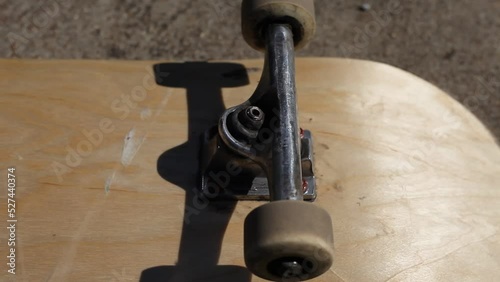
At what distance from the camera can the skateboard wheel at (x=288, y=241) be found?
2.48ft

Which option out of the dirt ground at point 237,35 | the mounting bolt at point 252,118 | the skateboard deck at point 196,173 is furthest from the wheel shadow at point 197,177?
the dirt ground at point 237,35

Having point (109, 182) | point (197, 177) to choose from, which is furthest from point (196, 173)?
point (109, 182)

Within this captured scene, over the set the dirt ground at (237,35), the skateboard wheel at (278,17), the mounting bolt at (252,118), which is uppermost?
the skateboard wheel at (278,17)

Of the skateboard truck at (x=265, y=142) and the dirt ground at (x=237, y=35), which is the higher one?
the skateboard truck at (x=265, y=142)

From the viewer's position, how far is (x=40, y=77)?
106 cm

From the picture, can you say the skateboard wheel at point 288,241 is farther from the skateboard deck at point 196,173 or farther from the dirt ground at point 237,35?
the dirt ground at point 237,35

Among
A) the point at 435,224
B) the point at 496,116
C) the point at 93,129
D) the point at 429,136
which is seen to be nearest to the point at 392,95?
the point at 429,136

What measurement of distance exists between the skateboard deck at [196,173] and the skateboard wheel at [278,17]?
0.28ft

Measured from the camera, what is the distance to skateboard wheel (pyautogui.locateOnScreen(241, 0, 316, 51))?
993 millimetres

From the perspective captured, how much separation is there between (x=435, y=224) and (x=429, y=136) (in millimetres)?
151

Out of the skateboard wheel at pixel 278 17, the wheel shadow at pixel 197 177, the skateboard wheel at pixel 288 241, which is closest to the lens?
the skateboard wheel at pixel 288 241

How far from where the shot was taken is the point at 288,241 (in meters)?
0.75

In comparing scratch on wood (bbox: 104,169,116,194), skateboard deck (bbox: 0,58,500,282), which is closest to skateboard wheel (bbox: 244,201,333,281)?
skateboard deck (bbox: 0,58,500,282)

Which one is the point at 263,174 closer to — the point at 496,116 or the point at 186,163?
the point at 186,163
